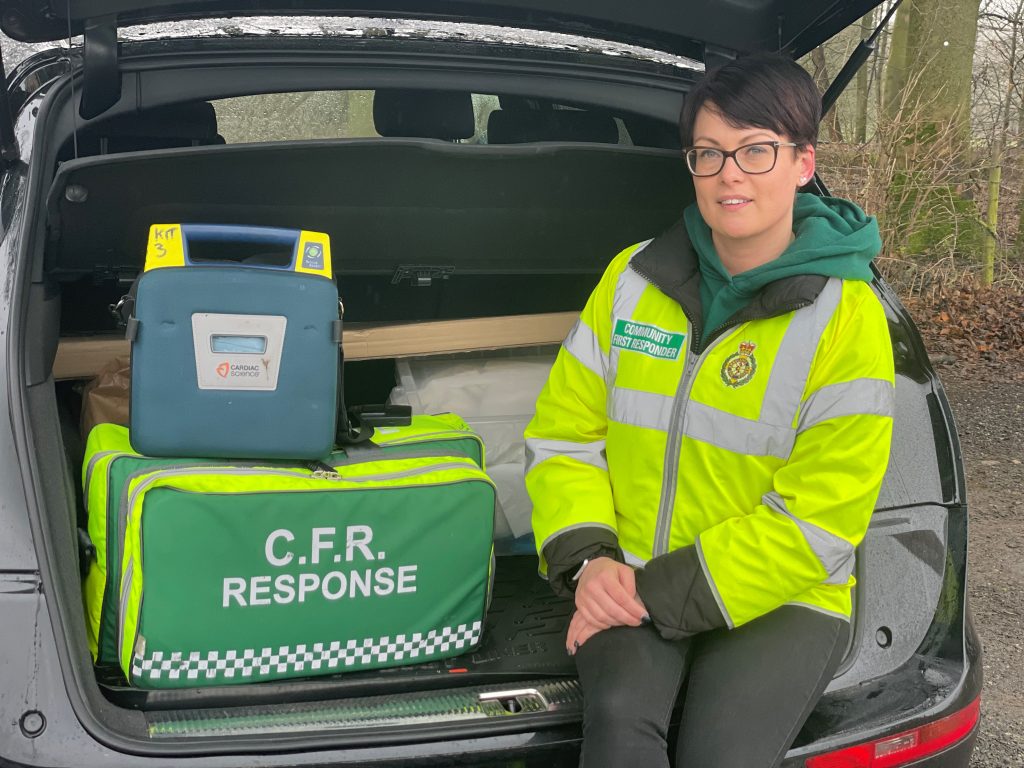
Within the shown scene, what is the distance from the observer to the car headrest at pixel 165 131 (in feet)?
7.79

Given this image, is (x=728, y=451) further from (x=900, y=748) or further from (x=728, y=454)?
(x=900, y=748)

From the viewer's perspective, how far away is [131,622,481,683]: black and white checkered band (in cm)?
184

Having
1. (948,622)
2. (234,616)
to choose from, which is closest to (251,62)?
(234,616)

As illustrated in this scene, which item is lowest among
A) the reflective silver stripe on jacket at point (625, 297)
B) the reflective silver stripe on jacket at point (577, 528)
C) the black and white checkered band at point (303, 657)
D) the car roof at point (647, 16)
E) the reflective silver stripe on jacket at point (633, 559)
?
the black and white checkered band at point (303, 657)

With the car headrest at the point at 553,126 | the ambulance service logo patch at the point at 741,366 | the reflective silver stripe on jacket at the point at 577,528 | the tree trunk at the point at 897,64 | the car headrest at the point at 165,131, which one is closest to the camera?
the ambulance service logo patch at the point at 741,366

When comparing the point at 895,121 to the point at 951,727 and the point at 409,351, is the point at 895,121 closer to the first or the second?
the point at 409,351

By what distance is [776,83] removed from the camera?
190 cm

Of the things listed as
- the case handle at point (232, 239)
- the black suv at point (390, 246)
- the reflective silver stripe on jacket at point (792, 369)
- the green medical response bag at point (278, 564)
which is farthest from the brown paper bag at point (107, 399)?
the reflective silver stripe on jacket at point (792, 369)

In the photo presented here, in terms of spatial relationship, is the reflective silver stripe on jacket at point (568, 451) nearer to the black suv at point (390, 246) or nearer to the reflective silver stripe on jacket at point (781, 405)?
the reflective silver stripe on jacket at point (781, 405)

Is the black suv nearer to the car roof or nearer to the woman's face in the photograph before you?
the car roof

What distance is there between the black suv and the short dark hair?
364 millimetres

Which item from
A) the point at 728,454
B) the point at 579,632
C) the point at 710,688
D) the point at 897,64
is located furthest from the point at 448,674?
the point at 897,64

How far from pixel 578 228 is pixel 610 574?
110cm

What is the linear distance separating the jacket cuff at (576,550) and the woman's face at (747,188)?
576 mm
